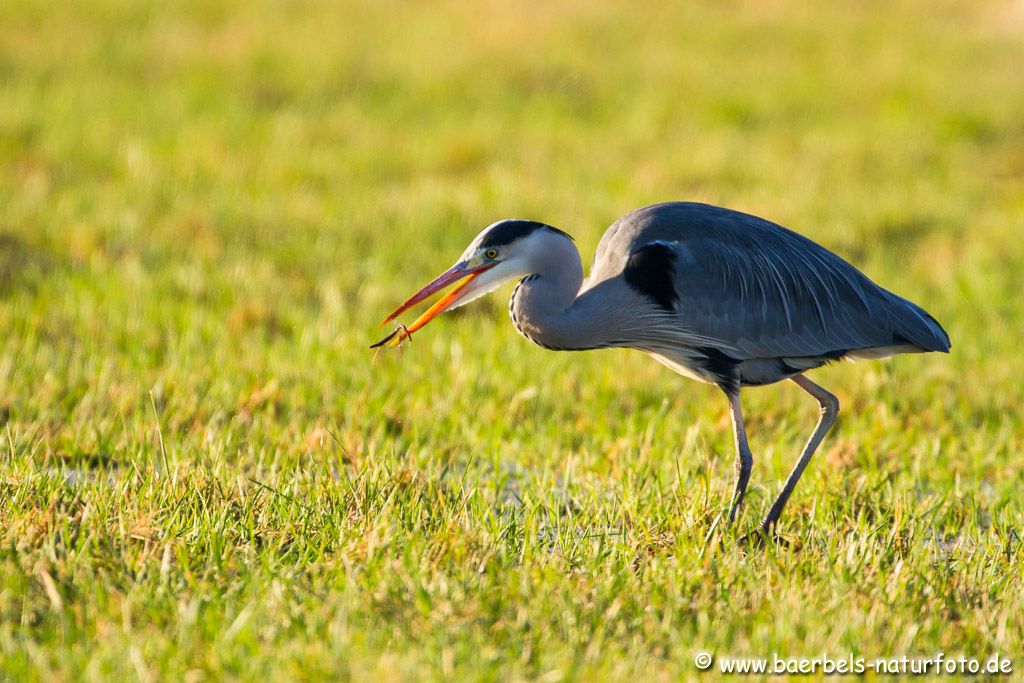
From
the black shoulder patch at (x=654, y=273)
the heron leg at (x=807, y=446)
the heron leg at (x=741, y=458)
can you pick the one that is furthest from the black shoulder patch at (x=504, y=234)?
the heron leg at (x=807, y=446)

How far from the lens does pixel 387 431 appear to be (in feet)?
18.1

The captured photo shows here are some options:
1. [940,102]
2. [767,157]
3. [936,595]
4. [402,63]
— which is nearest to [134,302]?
[936,595]

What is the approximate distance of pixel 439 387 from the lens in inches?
236

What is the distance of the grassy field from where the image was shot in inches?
135

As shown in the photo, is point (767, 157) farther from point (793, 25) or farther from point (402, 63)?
point (793, 25)

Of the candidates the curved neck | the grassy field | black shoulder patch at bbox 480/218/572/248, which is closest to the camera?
the grassy field

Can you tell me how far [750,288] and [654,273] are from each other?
0.40 m

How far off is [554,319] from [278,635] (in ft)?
5.63

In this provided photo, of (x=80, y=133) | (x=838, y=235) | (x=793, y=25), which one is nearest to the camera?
(x=838, y=235)

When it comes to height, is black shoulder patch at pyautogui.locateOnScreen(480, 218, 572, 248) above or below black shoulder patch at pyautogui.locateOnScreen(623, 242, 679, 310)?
above

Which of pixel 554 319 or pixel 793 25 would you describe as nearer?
pixel 554 319

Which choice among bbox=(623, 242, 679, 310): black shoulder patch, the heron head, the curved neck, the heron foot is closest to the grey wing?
bbox=(623, 242, 679, 310): black shoulder patch

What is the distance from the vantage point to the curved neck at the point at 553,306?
4543mm

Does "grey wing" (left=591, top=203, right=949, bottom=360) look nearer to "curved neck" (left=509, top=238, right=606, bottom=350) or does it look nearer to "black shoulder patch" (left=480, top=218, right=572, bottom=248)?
"curved neck" (left=509, top=238, right=606, bottom=350)
